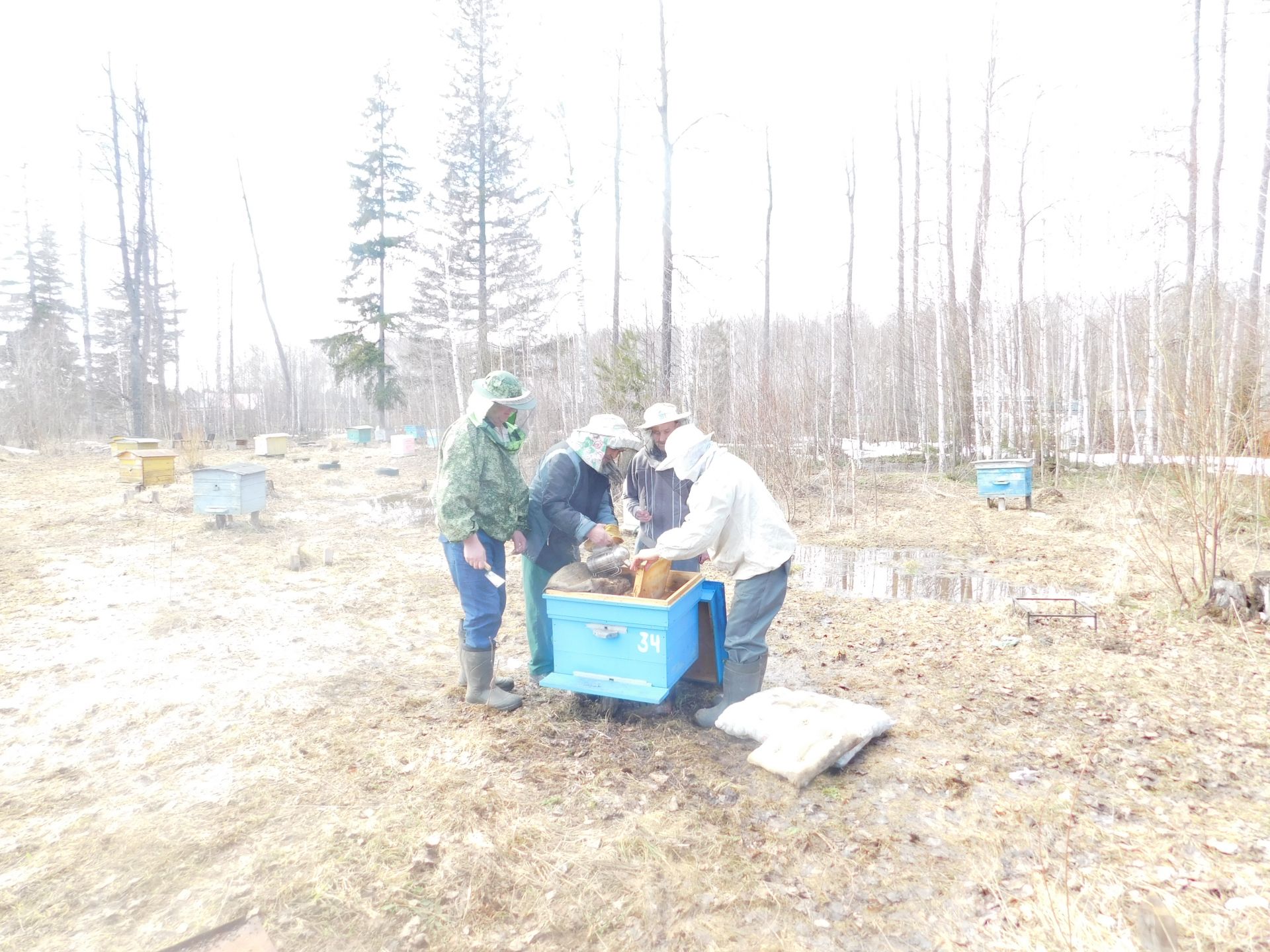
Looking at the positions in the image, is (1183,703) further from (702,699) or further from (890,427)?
(890,427)

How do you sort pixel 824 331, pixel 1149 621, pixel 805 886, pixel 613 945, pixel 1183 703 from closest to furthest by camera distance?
pixel 613 945 < pixel 805 886 < pixel 1183 703 < pixel 1149 621 < pixel 824 331

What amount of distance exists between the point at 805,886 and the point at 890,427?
81.0 feet

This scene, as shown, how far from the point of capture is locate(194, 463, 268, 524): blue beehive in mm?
10094

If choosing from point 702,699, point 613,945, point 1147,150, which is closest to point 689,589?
point 702,699

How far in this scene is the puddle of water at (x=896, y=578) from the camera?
7277 millimetres

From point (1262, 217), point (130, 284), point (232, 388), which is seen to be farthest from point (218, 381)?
point (1262, 217)

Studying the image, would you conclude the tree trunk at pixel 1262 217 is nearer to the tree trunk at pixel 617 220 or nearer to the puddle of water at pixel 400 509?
the tree trunk at pixel 617 220

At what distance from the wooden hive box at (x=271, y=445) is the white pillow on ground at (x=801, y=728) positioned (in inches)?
785

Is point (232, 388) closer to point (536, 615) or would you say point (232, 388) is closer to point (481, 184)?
point (481, 184)

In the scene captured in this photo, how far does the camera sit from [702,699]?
452 cm

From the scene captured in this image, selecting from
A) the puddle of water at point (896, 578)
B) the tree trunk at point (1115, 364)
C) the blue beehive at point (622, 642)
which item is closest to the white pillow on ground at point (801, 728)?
the blue beehive at point (622, 642)

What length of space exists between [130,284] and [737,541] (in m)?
26.5

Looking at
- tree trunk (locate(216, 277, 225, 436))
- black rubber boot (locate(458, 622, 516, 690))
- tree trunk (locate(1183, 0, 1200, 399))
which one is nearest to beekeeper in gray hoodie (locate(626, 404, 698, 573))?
black rubber boot (locate(458, 622, 516, 690))

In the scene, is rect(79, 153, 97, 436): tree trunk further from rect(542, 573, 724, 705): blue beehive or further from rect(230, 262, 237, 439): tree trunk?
rect(542, 573, 724, 705): blue beehive
